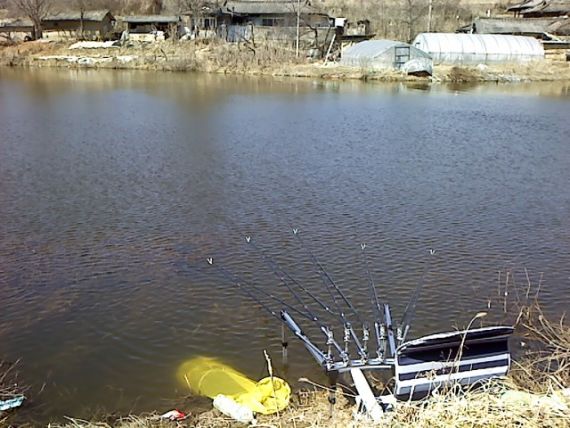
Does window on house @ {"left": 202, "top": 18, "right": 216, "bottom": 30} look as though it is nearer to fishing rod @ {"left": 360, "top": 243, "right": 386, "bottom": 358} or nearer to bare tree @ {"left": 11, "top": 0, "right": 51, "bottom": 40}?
bare tree @ {"left": 11, "top": 0, "right": 51, "bottom": 40}

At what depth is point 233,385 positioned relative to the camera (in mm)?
6031

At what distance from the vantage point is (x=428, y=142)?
1814 centimetres

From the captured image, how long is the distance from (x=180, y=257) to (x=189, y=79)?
1118 inches

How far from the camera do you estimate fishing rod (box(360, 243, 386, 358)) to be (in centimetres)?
613

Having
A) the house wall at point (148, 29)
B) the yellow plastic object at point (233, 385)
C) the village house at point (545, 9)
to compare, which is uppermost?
the village house at point (545, 9)

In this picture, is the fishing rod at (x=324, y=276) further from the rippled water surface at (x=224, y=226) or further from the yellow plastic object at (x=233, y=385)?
the yellow plastic object at (x=233, y=385)

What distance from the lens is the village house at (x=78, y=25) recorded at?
54.2 m

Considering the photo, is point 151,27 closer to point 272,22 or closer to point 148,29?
point 148,29

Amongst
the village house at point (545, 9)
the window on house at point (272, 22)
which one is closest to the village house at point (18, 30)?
the window on house at point (272, 22)

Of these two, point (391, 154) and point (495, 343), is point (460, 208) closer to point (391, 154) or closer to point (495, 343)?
point (391, 154)

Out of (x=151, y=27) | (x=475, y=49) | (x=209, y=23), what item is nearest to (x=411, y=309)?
(x=475, y=49)

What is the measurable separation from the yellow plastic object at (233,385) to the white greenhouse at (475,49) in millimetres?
37372

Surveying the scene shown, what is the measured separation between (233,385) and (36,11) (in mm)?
57678

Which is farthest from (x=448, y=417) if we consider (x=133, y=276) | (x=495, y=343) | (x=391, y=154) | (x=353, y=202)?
(x=391, y=154)
